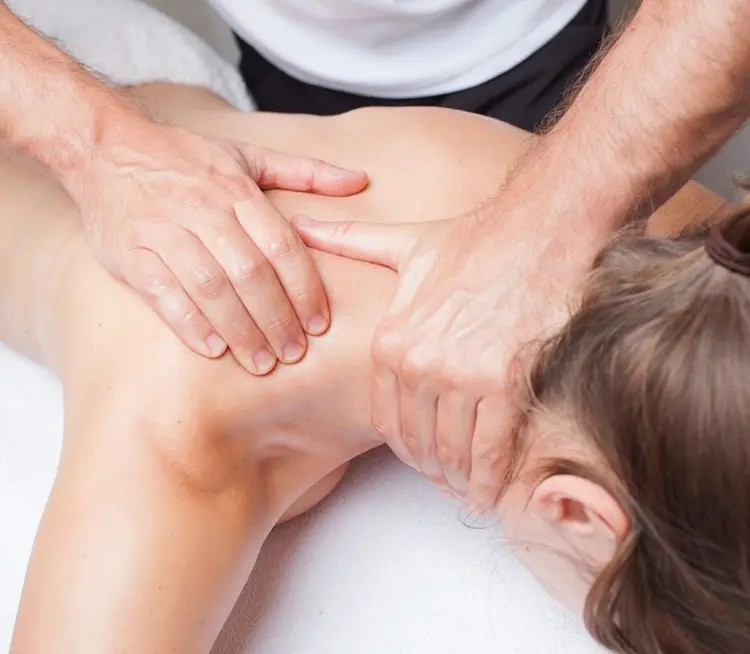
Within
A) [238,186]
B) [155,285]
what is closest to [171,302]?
[155,285]

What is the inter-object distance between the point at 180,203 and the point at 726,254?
0.49 meters

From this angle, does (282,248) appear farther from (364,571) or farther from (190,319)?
(364,571)

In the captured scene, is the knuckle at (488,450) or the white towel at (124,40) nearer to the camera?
the knuckle at (488,450)

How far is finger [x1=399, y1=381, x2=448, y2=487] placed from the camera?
799 millimetres

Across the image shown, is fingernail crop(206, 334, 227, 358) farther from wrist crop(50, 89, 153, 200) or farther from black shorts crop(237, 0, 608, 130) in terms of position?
black shorts crop(237, 0, 608, 130)

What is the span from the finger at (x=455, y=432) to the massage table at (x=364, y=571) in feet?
0.41

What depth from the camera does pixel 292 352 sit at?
816mm

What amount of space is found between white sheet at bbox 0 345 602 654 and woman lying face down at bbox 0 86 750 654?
6 centimetres

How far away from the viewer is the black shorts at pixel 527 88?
3.92ft

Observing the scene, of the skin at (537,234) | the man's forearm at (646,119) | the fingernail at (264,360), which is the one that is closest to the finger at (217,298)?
the fingernail at (264,360)

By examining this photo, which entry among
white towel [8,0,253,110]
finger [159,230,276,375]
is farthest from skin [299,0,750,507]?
white towel [8,0,253,110]

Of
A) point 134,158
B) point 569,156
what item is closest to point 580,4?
point 569,156

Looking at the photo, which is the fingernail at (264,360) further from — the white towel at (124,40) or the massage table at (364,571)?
the white towel at (124,40)

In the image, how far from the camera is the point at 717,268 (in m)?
0.59
